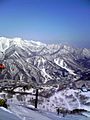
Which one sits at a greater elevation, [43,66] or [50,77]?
[43,66]

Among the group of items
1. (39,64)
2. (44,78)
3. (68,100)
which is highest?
(39,64)

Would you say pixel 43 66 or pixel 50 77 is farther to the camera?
pixel 43 66

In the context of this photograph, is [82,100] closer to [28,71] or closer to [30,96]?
[30,96]

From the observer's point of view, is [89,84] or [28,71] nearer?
[89,84]

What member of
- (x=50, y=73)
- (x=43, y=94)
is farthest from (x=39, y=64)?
(x=43, y=94)

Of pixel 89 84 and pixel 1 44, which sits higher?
pixel 1 44

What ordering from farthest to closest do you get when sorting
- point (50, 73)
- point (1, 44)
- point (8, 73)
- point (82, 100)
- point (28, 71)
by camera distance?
point (1, 44) < point (50, 73) < point (28, 71) < point (8, 73) < point (82, 100)

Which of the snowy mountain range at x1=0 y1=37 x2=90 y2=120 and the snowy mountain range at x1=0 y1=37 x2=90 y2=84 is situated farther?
the snowy mountain range at x1=0 y1=37 x2=90 y2=84

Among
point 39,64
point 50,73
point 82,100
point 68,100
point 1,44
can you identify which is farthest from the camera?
point 1,44

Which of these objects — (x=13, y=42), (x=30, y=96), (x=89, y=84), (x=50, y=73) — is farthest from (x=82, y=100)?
(x=13, y=42)

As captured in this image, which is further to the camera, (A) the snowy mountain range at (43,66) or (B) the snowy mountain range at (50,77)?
(A) the snowy mountain range at (43,66)
